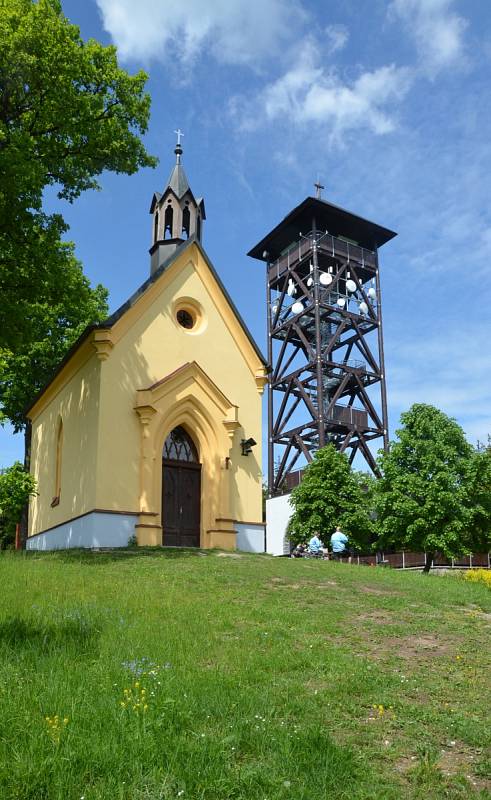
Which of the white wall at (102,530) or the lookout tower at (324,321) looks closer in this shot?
the white wall at (102,530)

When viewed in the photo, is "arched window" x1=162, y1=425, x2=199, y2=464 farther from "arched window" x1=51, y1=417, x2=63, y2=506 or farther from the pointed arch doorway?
"arched window" x1=51, y1=417, x2=63, y2=506

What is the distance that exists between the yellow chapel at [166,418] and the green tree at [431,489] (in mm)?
5764

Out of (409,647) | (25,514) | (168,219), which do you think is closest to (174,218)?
(168,219)

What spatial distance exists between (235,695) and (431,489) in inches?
704

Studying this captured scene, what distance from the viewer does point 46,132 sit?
1644 centimetres

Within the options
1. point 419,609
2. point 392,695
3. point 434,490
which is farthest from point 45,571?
point 434,490

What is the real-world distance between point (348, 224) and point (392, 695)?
41.0 meters

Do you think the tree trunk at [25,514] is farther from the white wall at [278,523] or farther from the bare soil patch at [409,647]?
the bare soil patch at [409,647]

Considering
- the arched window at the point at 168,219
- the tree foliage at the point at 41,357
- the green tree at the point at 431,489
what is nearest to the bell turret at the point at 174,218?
the arched window at the point at 168,219

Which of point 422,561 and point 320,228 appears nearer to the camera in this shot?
point 422,561

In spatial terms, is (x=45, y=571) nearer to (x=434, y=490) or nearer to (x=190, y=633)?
(x=190, y=633)

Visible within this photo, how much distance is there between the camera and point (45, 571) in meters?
11.5

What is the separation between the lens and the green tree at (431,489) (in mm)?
22094

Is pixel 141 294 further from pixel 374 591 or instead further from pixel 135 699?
pixel 135 699
